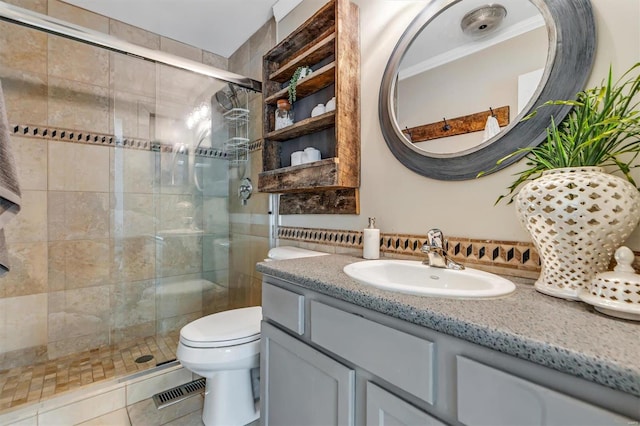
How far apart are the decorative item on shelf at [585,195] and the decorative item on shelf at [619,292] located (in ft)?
0.21

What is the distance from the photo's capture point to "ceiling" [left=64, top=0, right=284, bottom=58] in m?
1.96

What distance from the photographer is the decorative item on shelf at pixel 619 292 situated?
1.83ft

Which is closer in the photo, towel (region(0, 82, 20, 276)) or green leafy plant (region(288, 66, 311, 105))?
towel (region(0, 82, 20, 276))

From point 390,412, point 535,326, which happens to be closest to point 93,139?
point 390,412

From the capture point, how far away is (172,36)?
93.5 inches

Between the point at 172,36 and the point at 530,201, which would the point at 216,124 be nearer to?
the point at 172,36

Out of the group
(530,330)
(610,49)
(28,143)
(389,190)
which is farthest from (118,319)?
(610,49)

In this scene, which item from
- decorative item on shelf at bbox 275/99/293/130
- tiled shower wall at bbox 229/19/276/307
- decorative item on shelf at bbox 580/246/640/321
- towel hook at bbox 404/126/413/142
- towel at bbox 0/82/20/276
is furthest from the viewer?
tiled shower wall at bbox 229/19/276/307

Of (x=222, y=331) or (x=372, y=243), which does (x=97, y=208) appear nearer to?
(x=222, y=331)

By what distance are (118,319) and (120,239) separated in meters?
0.58

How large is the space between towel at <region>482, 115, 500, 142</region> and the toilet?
4.23 ft

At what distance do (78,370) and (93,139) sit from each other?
1.53 m

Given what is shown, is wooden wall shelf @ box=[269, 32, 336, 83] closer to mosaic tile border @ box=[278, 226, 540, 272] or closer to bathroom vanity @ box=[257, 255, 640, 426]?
mosaic tile border @ box=[278, 226, 540, 272]

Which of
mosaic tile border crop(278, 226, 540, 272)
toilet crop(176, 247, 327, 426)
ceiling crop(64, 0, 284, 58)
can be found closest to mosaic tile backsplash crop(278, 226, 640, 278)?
mosaic tile border crop(278, 226, 540, 272)
